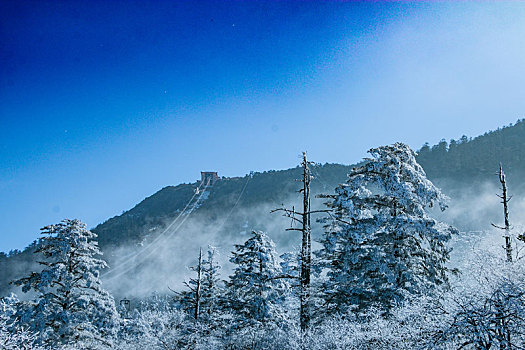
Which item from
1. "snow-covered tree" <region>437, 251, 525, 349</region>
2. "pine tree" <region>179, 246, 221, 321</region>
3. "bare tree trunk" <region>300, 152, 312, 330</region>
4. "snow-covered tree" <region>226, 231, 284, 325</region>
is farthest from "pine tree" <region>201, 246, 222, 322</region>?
"snow-covered tree" <region>437, 251, 525, 349</region>

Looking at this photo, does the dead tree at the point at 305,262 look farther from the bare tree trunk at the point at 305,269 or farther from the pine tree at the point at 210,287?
the pine tree at the point at 210,287

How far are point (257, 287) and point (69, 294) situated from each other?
1107 centimetres

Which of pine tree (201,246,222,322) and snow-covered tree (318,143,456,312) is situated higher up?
snow-covered tree (318,143,456,312)

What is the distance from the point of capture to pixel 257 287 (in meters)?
24.0

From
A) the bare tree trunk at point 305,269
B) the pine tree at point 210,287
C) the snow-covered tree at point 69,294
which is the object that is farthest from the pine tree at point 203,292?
the bare tree trunk at point 305,269

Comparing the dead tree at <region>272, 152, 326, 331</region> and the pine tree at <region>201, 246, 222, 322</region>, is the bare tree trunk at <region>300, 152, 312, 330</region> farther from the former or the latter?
the pine tree at <region>201, 246, 222, 322</region>

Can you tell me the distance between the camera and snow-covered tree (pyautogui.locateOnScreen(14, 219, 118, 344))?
68.2 ft

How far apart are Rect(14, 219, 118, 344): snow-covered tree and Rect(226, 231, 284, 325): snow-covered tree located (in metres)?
7.66

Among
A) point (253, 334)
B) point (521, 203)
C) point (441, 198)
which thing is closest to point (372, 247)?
point (441, 198)

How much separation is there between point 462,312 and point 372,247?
10.4m

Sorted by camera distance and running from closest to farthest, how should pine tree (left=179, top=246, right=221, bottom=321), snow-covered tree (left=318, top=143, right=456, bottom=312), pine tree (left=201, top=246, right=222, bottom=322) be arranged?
snow-covered tree (left=318, top=143, right=456, bottom=312) → pine tree (left=179, top=246, right=221, bottom=321) → pine tree (left=201, top=246, right=222, bottom=322)

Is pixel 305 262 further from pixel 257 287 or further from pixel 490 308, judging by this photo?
pixel 490 308

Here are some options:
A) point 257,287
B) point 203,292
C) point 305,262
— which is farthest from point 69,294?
point 305,262

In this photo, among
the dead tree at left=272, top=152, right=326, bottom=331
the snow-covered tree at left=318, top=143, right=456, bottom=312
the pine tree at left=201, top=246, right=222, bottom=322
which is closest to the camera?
the snow-covered tree at left=318, top=143, right=456, bottom=312
